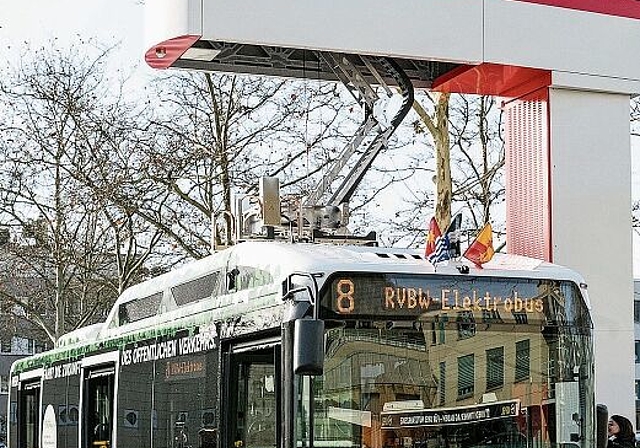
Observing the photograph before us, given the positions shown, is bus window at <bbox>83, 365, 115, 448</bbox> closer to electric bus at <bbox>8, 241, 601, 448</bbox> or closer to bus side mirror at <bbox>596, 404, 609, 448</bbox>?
electric bus at <bbox>8, 241, 601, 448</bbox>

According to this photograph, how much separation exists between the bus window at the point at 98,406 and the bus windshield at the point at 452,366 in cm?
454

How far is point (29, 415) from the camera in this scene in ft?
54.8

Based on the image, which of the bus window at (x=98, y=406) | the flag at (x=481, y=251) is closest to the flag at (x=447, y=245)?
the flag at (x=481, y=251)

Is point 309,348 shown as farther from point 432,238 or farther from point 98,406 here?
point 98,406

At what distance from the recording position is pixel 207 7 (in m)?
12.5

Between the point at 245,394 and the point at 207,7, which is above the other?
the point at 207,7

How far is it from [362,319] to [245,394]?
120 centimetres

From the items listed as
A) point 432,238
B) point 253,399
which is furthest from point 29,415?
point 432,238

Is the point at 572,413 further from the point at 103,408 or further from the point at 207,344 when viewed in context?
the point at 103,408

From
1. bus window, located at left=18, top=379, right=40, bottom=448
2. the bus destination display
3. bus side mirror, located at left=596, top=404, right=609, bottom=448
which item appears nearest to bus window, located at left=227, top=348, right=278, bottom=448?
the bus destination display

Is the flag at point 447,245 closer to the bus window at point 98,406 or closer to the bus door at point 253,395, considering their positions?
the bus door at point 253,395

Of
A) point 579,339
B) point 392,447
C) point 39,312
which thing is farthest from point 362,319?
point 39,312

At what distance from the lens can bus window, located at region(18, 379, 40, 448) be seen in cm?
1619

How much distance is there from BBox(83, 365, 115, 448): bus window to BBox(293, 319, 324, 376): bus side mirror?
500 centimetres
